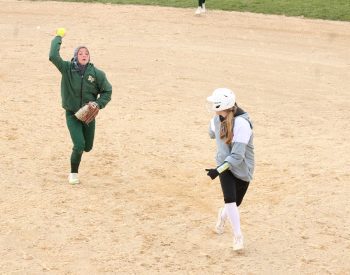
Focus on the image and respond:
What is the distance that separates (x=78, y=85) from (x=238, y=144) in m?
3.13

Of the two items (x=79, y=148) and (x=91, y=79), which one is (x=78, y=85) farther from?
(x=79, y=148)

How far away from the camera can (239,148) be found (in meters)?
8.45

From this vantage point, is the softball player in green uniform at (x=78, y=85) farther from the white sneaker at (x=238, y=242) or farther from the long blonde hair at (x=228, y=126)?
the white sneaker at (x=238, y=242)

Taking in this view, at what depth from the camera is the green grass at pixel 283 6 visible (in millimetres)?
21609

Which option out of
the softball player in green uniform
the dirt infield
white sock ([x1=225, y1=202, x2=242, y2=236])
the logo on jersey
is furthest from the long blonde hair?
the logo on jersey

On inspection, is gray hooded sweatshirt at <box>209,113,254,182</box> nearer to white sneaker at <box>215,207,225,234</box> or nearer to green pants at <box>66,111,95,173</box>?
white sneaker at <box>215,207,225,234</box>

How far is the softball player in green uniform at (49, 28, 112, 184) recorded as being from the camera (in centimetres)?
1054

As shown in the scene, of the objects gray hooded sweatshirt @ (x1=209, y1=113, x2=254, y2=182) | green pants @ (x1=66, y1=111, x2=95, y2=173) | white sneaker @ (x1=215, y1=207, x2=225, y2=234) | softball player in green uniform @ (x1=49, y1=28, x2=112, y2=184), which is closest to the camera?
gray hooded sweatshirt @ (x1=209, y1=113, x2=254, y2=182)

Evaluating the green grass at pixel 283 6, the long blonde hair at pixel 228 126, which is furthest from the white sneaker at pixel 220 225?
the green grass at pixel 283 6

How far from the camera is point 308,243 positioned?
9.26 metres

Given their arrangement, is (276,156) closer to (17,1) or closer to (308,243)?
(308,243)

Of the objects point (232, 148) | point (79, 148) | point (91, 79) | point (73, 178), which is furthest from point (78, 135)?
point (232, 148)

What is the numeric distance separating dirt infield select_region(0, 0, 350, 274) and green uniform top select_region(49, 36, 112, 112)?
131 centimetres

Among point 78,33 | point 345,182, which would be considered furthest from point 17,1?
point 345,182
